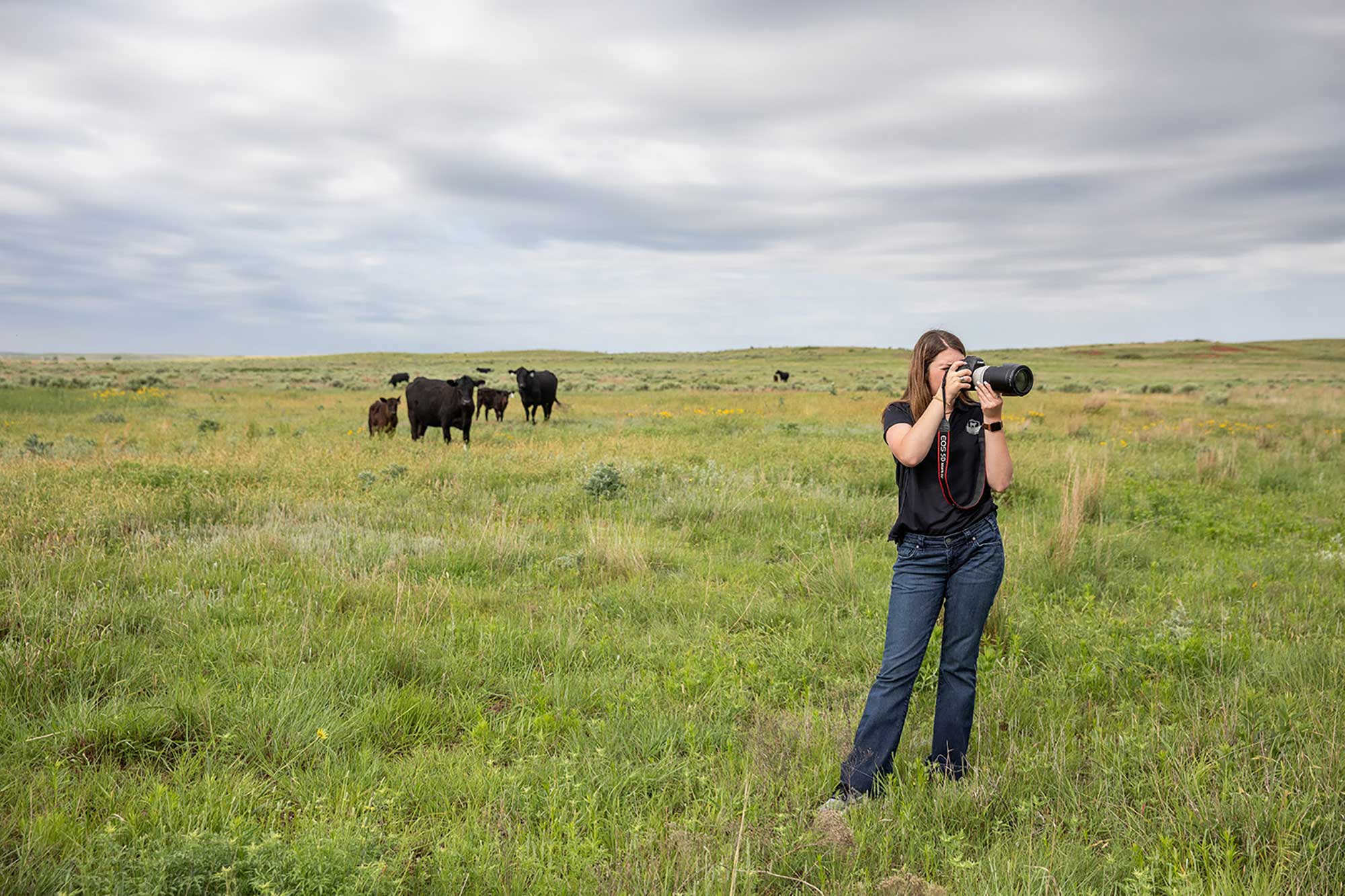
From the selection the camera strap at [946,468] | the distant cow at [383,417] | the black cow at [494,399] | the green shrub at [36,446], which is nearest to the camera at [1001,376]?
the camera strap at [946,468]

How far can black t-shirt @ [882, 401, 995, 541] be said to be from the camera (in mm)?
3416

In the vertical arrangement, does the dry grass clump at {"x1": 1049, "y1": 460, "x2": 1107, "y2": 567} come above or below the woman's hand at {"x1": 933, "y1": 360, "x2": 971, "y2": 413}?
below

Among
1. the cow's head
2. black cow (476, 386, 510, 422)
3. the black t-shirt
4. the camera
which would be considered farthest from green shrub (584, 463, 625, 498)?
black cow (476, 386, 510, 422)

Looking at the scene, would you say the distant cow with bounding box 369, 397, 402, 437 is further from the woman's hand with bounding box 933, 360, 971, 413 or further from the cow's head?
the woman's hand with bounding box 933, 360, 971, 413

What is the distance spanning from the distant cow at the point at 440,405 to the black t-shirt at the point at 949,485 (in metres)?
12.6

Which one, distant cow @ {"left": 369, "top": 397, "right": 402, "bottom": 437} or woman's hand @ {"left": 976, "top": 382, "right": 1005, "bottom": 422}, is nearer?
woman's hand @ {"left": 976, "top": 382, "right": 1005, "bottom": 422}

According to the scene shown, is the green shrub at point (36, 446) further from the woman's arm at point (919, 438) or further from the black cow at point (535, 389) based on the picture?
the woman's arm at point (919, 438)

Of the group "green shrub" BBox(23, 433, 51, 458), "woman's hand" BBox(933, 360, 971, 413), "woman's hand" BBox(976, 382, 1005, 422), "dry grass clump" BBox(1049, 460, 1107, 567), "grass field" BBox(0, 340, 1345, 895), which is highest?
"woman's hand" BBox(933, 360, 971, 413)

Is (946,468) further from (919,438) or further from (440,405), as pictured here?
(440,405)

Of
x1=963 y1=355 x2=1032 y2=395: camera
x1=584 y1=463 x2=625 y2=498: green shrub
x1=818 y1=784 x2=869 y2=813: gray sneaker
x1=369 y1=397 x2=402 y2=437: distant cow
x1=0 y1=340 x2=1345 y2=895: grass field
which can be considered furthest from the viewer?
x1=369 y1=397 x2=402 y2=437: distant cow

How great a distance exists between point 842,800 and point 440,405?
13722 mm

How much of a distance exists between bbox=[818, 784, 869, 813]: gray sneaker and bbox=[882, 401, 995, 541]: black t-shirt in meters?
1.19

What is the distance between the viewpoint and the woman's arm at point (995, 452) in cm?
324

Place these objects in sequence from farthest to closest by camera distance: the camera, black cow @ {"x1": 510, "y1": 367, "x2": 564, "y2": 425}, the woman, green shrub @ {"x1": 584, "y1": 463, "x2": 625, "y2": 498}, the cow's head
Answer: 1. black cow @ {"x1": 510, "y1": 367, "x2": 564, "y2": 425}
2. the cow's head
3. green shrub @ {"x1": 584, "y1": 463, "x2": 625, "y2": 498}
4. the woman
5. the camera
